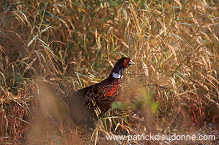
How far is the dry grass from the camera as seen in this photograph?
315cm

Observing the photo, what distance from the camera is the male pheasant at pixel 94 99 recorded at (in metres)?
3.07

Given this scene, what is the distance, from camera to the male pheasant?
3072 mm

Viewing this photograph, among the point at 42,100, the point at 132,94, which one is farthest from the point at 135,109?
the point at 42,100

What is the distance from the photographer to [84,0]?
398cm

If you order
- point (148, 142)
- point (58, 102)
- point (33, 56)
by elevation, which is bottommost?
point (148, 142)

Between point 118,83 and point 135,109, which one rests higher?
point 118,83

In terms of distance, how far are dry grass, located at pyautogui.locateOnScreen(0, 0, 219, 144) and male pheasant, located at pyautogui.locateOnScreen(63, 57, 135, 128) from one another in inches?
4.2

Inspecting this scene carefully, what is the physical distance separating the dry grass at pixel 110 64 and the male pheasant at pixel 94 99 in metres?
0.11

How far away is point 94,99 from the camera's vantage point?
121 inches

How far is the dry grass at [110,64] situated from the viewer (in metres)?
3.15

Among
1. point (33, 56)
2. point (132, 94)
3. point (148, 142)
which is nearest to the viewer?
point (148, 142)

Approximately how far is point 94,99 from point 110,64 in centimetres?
62

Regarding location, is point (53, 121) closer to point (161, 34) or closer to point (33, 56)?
point (33, 56)

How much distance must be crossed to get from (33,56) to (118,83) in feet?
3.26
